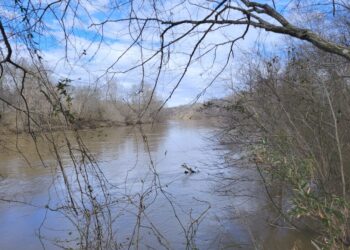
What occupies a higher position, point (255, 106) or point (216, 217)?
point (255, 106)

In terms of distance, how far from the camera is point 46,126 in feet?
12.6

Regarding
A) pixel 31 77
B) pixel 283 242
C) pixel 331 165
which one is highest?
pixel 31 77

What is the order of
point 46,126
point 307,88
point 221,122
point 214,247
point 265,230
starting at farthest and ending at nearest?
point 221,122
point 265,230
point 214,247
point 307,88
point 46,126

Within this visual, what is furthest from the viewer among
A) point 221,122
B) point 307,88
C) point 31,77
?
point 221,122

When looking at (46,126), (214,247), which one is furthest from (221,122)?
(46,126)

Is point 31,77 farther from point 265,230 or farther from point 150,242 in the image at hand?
point 265,230

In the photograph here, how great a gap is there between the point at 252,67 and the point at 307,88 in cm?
327

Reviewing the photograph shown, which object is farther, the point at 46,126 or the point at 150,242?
the point at 150,242

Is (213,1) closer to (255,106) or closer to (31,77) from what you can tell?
(31,77)

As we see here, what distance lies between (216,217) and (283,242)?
216 cm

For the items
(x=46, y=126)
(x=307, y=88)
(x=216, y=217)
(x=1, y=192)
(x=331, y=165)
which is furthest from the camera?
(x=1, y=192)

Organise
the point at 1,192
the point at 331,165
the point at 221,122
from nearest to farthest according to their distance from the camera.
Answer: the point at 331,165 < the point at 221,122 < the point at 1,192

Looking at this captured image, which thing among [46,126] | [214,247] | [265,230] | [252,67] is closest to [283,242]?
[265,230]

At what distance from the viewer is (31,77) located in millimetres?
3463
